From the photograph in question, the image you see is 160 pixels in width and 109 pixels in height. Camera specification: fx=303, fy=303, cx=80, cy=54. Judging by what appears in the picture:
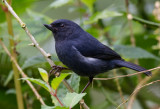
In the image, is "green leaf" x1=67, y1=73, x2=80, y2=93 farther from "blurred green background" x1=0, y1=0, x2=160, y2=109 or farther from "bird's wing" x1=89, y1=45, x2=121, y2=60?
"bird's wing" x1=89, y1=45, x2=121, y2=60

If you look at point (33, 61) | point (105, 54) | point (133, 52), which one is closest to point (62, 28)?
point (105, 54)

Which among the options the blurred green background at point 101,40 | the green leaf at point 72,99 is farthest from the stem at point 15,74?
the green leaf at point 72,99

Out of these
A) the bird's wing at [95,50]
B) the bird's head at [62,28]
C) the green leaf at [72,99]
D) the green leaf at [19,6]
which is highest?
the green leaf at [19,6]

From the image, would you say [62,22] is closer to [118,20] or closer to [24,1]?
[24,1]

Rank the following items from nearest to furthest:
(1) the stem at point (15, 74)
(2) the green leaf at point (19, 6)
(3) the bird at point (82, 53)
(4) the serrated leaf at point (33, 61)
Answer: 1. (1) the stem at point (15, 74)
2. (4) the serrated leaf at point (33, 61)
3. (3) the bird at point (82, 53)
4. (2) the green leaf at point (19, 6)

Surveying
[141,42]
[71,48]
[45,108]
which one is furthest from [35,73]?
[45,108]

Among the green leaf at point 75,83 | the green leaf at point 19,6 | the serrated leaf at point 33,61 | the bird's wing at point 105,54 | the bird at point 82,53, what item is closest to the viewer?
the green leaf at point 75,83

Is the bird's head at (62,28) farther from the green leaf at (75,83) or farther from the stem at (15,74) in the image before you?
the green leaf at (75,83)

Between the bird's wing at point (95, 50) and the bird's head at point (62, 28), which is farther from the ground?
the bird's head at point (62, 28)
